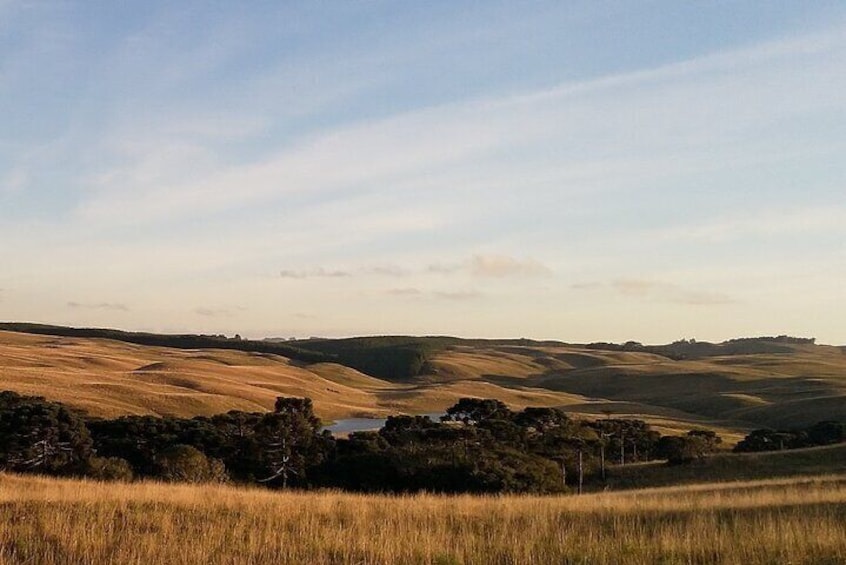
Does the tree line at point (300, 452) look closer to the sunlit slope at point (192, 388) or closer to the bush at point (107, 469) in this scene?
the bush at point (107, 469)

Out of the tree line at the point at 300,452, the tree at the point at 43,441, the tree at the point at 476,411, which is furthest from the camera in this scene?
the tree at the point at 476,411

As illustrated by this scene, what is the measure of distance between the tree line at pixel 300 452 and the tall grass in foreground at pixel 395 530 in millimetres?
20975

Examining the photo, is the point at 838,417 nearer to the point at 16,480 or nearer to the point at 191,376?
the point at 191,376

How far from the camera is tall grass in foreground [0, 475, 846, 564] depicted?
9.81 meters

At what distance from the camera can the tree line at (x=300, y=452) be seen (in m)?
38.8

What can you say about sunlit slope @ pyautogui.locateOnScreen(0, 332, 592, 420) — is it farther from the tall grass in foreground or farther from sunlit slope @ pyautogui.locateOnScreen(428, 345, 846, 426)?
the tall grass in foreground

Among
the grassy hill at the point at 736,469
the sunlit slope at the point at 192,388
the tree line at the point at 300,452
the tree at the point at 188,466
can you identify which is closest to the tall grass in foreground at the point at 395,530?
the tree at the point at 188,466

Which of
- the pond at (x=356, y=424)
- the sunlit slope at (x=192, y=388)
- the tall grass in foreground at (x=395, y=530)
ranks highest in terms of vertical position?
the tall grass in foreground at (x=395, y=530)

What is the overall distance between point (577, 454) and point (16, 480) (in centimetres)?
3738

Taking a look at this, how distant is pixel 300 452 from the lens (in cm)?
4666

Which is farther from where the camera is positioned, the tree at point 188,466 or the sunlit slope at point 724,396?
the sunlit slope at point 724,396

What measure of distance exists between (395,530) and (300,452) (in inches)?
1393

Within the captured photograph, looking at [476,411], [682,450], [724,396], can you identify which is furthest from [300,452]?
[724,396]

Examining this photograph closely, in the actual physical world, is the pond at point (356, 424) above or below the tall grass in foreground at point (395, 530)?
below
